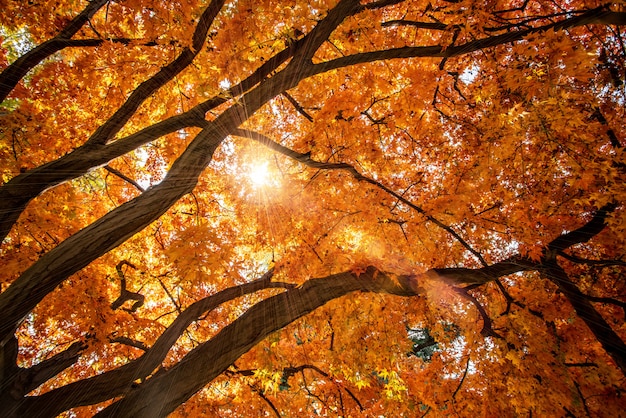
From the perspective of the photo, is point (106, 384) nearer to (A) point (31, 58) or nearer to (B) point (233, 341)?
(B) point (233, 341)

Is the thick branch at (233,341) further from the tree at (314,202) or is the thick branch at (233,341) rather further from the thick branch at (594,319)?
the thick branch at (594,319)

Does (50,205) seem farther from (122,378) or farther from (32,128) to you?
(122,378)

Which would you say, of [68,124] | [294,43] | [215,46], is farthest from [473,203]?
[68,124]

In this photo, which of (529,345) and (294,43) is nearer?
(294,43)

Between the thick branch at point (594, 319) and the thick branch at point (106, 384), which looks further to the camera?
the thick branch at point (594, 319)

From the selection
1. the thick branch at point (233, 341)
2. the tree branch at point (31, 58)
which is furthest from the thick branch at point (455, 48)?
the tree branch at point (31, 58)

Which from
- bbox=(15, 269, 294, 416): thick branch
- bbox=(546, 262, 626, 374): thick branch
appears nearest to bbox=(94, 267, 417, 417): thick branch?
bbox=(15, 269, 294, 416): thick branch

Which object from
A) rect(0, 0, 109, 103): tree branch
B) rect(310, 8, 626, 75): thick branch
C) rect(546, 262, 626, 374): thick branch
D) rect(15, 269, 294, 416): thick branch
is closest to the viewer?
rect(310, 8, 626, 75): thick branch

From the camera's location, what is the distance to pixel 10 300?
2.29m

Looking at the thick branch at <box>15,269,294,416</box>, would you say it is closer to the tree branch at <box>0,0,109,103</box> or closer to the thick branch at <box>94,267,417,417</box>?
the thick branch at <box>94,267,417,417</box>

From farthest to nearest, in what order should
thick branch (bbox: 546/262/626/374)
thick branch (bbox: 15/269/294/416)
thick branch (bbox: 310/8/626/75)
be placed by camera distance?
1. thick branch (bbox: 546/262/626/374)
2. thick branch (bbox: 15/269/294/416)
3. thick branch (bbox: 310/8/626/75)

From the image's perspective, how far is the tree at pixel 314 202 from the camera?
3125 mm

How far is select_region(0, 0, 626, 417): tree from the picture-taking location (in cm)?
312

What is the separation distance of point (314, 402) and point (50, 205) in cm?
699
